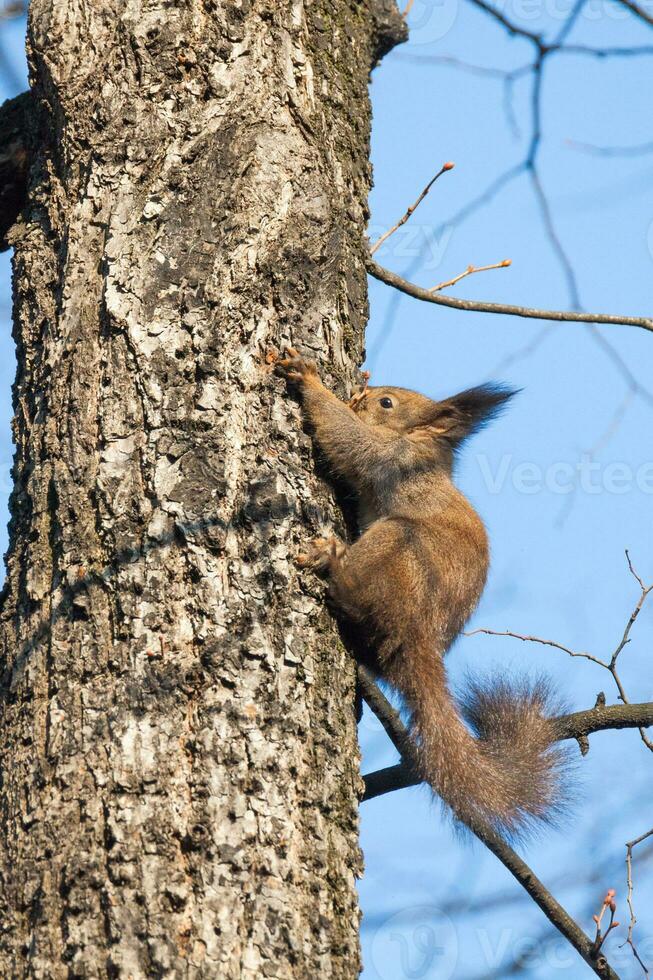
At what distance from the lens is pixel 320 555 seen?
2.60m

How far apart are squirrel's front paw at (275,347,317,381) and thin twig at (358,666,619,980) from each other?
76cm

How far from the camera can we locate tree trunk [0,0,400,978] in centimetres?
203

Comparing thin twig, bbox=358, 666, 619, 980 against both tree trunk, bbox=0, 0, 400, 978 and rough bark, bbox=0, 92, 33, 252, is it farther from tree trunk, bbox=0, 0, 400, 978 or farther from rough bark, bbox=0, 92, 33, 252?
rough bark, bbox=0, 92, 33, 252

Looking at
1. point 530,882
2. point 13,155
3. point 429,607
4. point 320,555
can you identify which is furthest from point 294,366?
point 530,882

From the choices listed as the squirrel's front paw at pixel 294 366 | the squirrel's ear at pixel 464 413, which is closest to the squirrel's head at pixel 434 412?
the squirrel's ear at pixel 464 413

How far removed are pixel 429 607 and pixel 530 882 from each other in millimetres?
857

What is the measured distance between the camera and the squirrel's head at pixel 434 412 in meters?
3.82

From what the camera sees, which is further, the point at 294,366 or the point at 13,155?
the point at 13,155

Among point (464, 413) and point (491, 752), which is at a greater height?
point (464, 413)

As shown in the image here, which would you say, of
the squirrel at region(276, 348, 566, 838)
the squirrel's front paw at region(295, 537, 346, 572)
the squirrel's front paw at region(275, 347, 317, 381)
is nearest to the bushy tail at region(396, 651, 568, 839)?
the squirrel at region(276, 348, 566, 838)

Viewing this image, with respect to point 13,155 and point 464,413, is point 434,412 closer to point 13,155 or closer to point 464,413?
point 464,413

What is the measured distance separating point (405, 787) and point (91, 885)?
1.12 metres

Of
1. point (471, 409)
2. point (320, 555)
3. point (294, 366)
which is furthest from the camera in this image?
point (471, 409)

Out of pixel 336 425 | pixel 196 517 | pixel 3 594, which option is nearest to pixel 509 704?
pixel 336 425
